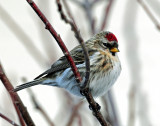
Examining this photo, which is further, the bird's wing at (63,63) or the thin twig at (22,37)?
the bird's wing at (63,63)

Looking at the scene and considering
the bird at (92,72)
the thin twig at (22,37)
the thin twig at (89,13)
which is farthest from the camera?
the thin twig at (89,13)

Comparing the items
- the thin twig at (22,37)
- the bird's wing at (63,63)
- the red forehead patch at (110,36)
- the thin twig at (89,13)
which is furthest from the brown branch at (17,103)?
the red forehead patch at (110,36)

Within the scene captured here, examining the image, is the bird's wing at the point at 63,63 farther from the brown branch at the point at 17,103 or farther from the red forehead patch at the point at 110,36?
the brown branch at the point at 17,103

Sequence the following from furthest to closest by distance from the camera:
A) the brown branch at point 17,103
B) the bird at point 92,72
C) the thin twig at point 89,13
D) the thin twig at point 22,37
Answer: the thin twig at point 89,13 → the bird at point 92,72 → the thin twig at point 22,37 → the brown branch at point 17,103

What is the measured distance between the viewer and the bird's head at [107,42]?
3436mm

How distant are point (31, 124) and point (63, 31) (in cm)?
676

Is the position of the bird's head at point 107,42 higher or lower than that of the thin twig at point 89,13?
→ lower

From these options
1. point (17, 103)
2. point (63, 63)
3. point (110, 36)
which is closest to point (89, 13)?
point (110, 36)

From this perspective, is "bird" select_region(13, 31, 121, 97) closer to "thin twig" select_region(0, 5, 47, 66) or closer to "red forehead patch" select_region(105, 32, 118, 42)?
"red forehead patch" select_region(105, 32, 118, 42)

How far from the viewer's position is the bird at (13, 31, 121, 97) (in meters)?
3.18

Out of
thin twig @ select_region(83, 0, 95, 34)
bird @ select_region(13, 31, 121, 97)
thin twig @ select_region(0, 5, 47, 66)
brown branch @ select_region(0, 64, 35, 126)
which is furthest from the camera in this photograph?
thin twig @ select_region(83, 0, 95, 34)

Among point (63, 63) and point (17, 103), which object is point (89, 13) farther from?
point (17, 103)

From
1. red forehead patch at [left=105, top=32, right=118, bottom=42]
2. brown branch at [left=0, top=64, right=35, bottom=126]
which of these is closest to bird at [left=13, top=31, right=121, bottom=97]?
red forehead patch at [left=105, top=32, right=118, bottom=42]

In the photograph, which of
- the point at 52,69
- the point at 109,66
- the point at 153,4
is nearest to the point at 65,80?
the point at 52,69
